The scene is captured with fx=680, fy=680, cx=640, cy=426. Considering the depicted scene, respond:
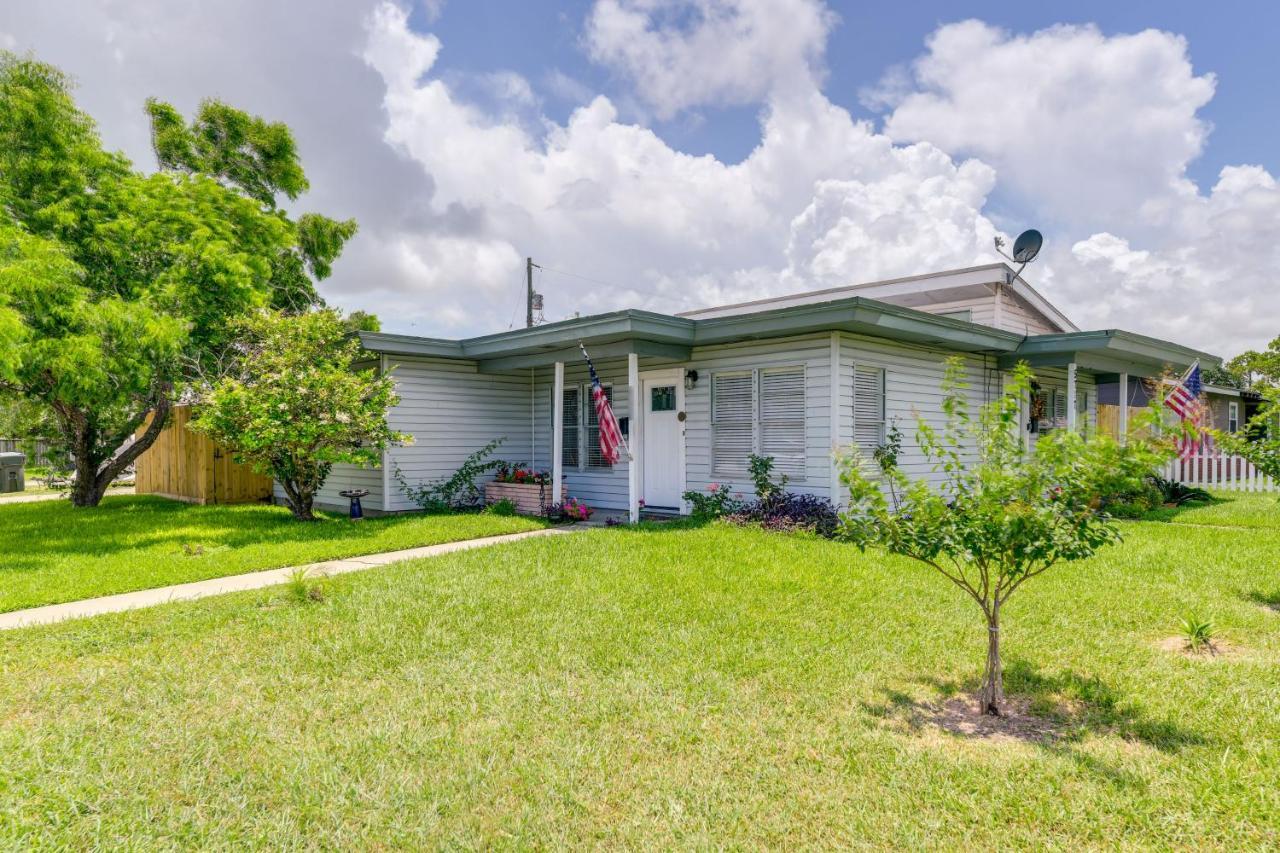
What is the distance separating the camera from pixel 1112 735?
3.07 metres

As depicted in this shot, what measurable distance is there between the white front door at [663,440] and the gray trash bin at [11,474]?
16.2m

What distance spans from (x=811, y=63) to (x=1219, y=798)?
34.6 feet

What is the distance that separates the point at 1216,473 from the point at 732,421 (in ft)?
38.0

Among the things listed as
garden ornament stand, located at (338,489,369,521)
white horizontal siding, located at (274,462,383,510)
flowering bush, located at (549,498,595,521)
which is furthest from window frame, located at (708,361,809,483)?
white horizontal siding, located at (274,462,383,510)

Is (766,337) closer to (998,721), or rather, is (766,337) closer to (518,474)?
(518,474)

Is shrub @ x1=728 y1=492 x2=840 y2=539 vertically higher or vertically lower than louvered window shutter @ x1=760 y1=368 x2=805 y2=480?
lower

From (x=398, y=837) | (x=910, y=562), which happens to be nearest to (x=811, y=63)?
(x=910, y=562)

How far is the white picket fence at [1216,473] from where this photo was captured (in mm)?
13500

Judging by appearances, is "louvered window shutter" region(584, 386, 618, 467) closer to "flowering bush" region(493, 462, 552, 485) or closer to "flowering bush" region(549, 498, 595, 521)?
"flowering bush" region(493, 462, 552, 485)

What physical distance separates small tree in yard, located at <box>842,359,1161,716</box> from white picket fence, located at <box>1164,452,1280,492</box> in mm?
13029

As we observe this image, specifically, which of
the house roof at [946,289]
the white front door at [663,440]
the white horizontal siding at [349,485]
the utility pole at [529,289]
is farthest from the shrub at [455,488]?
the utility pole at [529,289]

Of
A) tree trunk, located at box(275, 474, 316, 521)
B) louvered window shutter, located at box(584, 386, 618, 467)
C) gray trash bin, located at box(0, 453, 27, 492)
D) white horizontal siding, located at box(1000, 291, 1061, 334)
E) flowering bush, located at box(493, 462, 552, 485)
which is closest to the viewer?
tree trunk, located at box(275, 474, 316, 521)

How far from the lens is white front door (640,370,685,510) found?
1027cm

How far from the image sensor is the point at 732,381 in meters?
9.80
